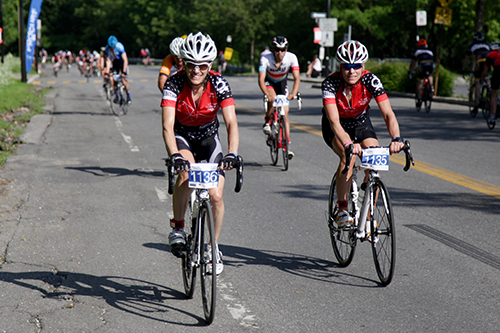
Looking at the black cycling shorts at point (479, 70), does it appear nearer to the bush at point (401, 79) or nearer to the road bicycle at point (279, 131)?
the bush at point (401, 79)

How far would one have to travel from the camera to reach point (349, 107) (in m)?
5.47

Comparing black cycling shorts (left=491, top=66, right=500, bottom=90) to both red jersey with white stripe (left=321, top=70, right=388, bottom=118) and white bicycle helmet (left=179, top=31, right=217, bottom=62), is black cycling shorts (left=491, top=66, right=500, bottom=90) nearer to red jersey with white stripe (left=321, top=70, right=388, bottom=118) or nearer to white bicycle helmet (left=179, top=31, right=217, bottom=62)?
red jersey with white stripe (left=321, top=70, right=388, bottom=118)

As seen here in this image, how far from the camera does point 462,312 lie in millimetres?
4387

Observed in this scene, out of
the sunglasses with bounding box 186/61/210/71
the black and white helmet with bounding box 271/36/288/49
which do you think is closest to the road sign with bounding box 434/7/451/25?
the black and white helmet with bounding box 271/36/288/49

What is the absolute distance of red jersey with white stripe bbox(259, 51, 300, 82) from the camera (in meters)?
10.3

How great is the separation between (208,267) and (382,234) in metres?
1.53

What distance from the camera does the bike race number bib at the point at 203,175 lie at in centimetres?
414

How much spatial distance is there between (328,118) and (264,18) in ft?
182

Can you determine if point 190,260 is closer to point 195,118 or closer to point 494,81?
point 195,118

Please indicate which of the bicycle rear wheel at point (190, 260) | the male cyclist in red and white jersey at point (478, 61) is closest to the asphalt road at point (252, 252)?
the bicycle rear wheel at point (190, 260)

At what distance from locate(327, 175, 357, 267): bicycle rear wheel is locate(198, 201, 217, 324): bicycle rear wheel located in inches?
59.6

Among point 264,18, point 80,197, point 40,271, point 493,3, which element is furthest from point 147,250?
point 264,18

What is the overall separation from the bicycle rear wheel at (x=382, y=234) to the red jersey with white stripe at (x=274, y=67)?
18.6 ft

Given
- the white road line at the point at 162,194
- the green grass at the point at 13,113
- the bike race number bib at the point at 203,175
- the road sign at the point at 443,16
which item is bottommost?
the white road line at the point at 162,194
